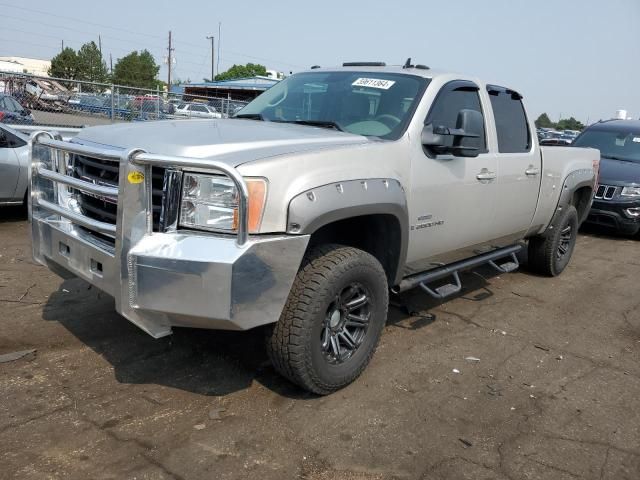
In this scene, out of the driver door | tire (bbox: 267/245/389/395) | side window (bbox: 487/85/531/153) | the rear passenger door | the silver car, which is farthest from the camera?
the silver car

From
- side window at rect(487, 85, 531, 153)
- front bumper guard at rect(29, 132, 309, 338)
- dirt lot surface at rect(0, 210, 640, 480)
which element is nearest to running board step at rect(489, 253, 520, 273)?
dirt lot surface at rect(0, 210, 640, 480)

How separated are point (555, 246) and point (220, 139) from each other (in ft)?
14.4

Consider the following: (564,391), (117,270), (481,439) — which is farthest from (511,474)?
(117,270)

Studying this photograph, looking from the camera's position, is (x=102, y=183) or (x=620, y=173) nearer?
(x=102, y=183)

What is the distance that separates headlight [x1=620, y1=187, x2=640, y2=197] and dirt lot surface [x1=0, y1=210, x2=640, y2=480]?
4470 millimetres

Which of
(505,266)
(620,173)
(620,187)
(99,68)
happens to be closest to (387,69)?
(505,266)

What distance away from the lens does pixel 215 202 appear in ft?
9.37

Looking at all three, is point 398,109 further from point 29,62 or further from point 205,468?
point 29,62

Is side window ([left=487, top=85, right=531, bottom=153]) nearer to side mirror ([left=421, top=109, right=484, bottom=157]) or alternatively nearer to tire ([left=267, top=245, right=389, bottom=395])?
side mirror ([left=421, top=109, right=484, bottom=157])

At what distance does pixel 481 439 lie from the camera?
313 centimetres

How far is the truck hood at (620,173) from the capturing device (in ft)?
29.1

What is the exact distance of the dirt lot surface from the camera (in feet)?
9.20

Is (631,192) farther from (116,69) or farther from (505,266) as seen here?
(116,69)

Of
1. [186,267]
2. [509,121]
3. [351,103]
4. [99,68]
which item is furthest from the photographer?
[99,68]
